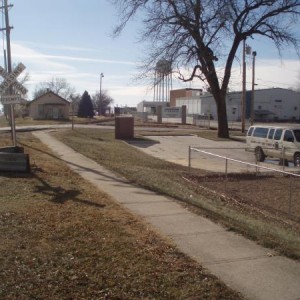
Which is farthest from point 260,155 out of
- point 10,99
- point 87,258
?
point 87,258

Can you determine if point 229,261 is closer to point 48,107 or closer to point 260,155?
point 260,155

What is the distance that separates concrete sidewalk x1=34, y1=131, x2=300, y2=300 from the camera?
5.29 metres

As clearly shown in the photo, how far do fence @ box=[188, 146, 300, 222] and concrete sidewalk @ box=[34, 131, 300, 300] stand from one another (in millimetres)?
2591

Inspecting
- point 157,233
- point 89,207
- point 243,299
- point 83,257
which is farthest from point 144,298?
point 89,207

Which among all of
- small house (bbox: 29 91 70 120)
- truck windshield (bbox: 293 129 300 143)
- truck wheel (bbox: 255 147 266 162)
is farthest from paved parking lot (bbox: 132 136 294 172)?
small house (bbox: 29 91 70 120)

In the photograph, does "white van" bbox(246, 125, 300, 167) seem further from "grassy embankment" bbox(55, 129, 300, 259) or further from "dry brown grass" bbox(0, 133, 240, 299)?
"dry brown grass" bbox(0, 133, 240, 299)

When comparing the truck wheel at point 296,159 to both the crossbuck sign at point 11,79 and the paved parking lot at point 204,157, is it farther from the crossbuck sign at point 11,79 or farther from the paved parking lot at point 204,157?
the crossbuck sign at point 11,79

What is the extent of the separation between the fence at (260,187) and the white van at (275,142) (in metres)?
2.41

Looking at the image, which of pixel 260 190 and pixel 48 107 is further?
pixel 48 107

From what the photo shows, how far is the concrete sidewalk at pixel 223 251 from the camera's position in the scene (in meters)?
5.29

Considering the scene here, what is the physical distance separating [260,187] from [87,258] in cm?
953

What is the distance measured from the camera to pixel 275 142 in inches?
893

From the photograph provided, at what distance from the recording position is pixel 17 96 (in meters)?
13.8

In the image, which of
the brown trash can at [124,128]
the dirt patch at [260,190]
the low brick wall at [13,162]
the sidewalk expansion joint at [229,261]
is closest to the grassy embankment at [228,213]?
the sidewalk expansion joint at [229,261]
